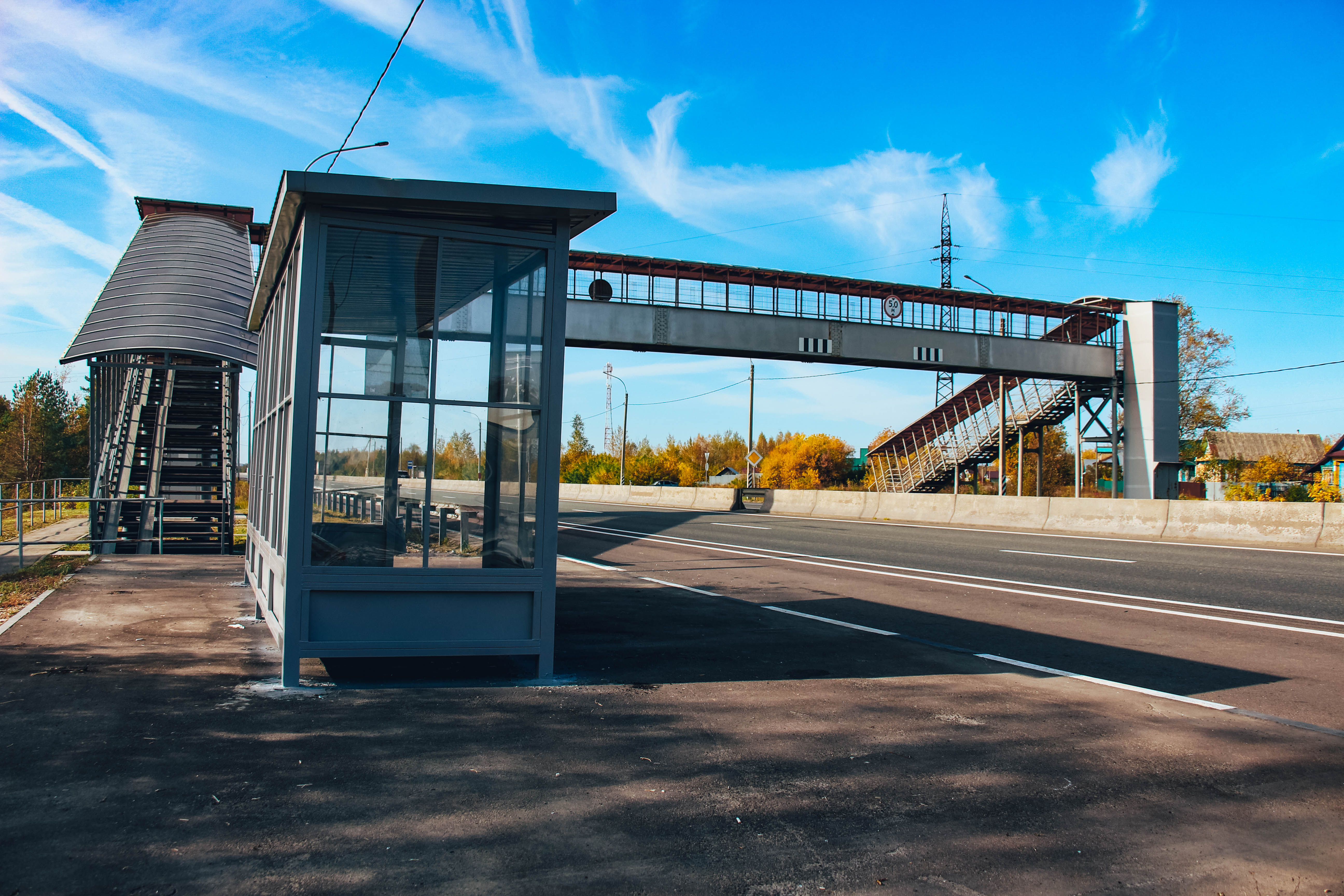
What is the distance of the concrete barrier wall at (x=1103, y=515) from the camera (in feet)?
59.2

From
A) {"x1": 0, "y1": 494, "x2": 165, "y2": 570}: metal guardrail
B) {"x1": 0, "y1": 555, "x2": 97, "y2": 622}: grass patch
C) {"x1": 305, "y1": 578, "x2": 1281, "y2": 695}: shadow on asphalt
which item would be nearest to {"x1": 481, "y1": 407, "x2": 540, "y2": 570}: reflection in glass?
{"x1": 305, "y1": 578, "x2": 1281, "y2": 695}: shadow on asphalt

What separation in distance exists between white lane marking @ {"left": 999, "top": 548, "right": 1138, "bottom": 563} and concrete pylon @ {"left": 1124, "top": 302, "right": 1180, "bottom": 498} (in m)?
17.6

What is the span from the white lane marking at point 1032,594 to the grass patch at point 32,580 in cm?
1141

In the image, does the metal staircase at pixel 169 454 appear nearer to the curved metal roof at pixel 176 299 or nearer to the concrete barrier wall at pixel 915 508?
the curved metal roof at pixel 176 299

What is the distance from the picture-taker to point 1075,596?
11664mm

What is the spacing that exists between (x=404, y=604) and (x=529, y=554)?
3.30 ft

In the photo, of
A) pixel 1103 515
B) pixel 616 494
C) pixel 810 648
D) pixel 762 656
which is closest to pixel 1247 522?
pixel 1103 515

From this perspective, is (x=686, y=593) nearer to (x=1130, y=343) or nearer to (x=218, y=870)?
(x=218, y=870)

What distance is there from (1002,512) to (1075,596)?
46.8 feet

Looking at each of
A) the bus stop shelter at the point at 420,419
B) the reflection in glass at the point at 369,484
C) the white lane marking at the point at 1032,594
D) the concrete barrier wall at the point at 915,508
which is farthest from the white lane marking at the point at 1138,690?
the concrete barrier wall at the point at 915,508

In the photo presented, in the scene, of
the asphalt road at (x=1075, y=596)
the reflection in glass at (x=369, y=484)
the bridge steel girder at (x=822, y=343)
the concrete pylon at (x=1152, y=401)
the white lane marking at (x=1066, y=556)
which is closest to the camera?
the reflection in glass at (x=369, y=484)

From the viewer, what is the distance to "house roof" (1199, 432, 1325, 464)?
8700 cm

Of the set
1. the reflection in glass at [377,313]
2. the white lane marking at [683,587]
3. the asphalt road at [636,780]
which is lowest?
the asphalt road at [636,780]

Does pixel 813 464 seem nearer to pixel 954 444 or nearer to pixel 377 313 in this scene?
pixel 954 444
